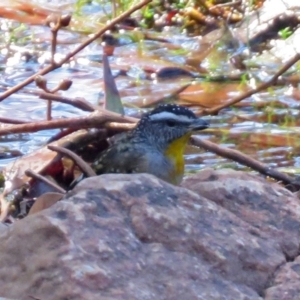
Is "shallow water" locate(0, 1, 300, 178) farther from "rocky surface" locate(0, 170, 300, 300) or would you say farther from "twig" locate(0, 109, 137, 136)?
"rocky surface" locate(0, 170, 300, 300)

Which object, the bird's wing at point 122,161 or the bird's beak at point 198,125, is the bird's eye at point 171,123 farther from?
the bird's wing at point 122,161

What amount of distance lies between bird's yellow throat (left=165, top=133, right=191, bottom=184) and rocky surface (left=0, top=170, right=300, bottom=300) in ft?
4.45

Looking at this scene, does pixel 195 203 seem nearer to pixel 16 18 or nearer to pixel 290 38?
pixel 290 38

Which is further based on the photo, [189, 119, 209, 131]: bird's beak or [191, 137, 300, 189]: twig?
[191, 137, 300, 189]: twig

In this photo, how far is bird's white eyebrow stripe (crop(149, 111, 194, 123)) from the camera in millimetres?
5320

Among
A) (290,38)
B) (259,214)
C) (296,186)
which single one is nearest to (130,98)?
(290,38)

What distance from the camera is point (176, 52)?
956 centimetres

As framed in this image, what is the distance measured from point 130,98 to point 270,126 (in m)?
1.36

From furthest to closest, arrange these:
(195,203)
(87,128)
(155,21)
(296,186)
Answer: (155,21), (87,128), (296,186), (195,203)

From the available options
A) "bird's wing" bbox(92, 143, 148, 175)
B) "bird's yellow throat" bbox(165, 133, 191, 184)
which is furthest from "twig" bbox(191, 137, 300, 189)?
"bird's wing" bbox(92, 143, 148, 175)

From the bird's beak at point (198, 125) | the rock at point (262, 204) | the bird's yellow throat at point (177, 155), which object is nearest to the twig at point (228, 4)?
the bird's yellow throat at point (177, 155)

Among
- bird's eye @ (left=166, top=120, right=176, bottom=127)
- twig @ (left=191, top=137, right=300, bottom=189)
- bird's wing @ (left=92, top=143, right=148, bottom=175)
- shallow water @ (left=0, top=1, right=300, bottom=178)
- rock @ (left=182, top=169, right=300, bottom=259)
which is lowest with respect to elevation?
shallow water @ (left=0, top=1, right=300, bottom=178)

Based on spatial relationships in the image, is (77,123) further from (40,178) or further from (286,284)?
(286,284)

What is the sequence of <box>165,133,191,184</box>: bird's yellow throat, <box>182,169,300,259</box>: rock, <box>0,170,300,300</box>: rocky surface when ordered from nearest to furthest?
<box>0,170,300,300</box>: rocky surface → <box>182,169,300,259</box>: rock → <box>165,133,191,184</box>: bird's yellow throat
